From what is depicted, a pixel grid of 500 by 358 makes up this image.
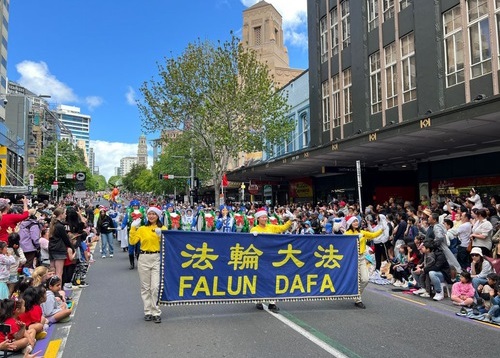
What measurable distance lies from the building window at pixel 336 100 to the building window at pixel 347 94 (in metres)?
0.84

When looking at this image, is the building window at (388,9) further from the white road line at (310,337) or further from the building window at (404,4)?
the white road line at (310,337)

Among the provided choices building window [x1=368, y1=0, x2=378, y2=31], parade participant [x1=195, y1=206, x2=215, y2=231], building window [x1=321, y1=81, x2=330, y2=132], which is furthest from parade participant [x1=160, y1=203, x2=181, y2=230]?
building window [x1=321, y1=81, x2=330, y2=132]

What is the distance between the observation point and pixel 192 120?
95.9 ft

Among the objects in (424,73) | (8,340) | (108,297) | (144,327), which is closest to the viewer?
(8,340)

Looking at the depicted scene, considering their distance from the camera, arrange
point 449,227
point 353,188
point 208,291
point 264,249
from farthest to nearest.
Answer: point 353,188
point 449,227
point 264,249
point 208,291

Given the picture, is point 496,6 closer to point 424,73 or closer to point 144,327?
A: point 424,73

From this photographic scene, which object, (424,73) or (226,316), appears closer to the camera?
(226,316)

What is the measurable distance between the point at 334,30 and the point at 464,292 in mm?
23378

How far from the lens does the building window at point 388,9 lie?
22031 mm

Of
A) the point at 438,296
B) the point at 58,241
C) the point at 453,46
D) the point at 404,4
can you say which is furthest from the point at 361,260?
the point at 404,4

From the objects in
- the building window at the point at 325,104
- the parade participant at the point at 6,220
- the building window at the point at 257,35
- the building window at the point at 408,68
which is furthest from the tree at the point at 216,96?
the building window at the point at 257,35

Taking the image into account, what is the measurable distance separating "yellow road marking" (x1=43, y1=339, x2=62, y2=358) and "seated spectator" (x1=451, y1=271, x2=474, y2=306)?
7.17 meters

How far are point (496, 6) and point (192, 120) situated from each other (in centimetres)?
1906

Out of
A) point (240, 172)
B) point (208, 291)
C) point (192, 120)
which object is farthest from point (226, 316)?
point (240, 172)
